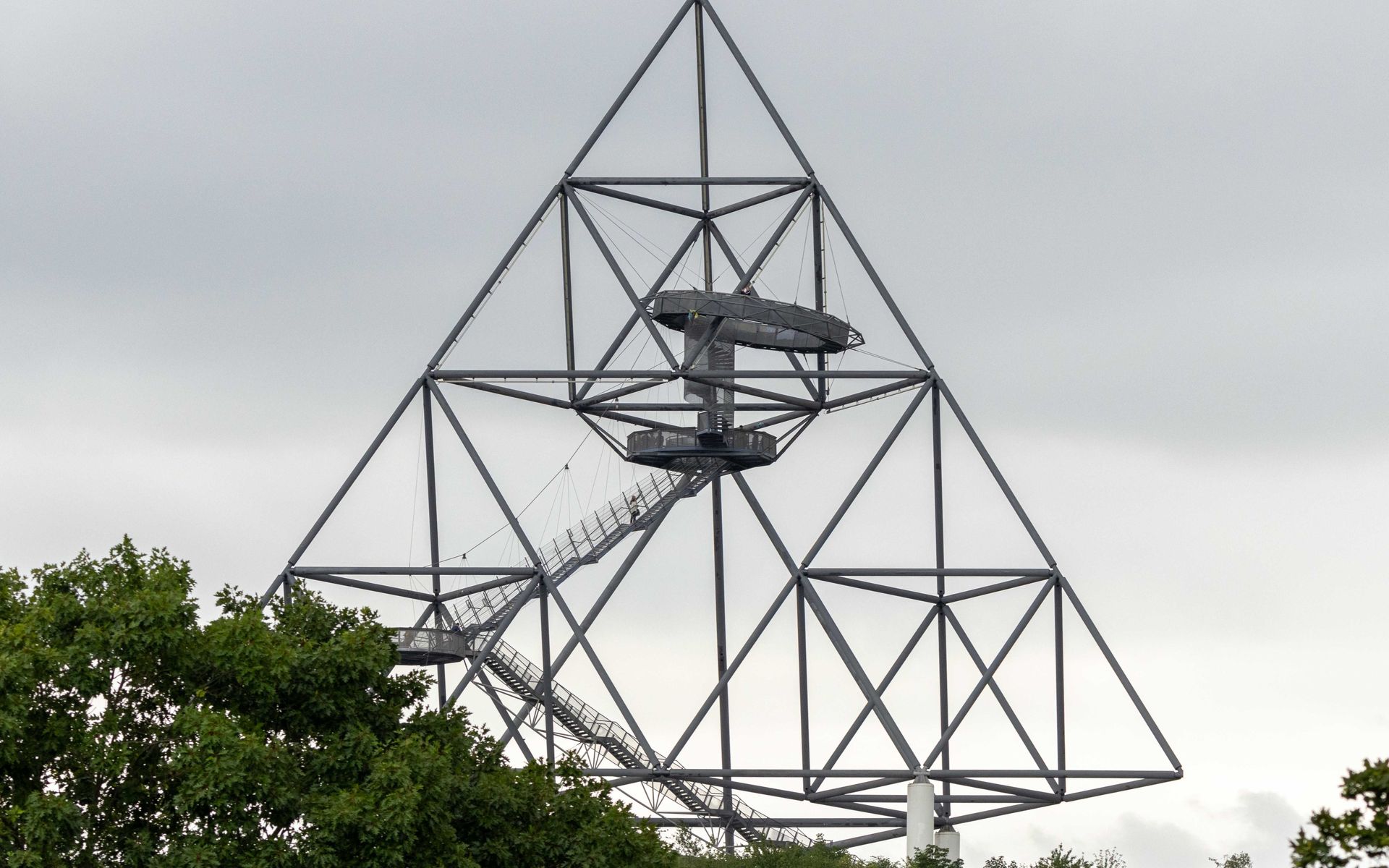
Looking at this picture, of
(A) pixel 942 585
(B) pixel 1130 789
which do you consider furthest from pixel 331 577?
(B) pixel 1130 789

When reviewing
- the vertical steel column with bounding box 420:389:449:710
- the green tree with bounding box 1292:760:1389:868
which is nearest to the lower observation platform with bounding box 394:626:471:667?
the vertical steel column with bounding box 420:389:449:710

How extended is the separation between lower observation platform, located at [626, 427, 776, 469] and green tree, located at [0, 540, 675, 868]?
1562 centimetres

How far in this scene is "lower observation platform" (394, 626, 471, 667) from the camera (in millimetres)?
54875

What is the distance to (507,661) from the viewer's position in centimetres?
5684

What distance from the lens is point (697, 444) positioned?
2250 inches

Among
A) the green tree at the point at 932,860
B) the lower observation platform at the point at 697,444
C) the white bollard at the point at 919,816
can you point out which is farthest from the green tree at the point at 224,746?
the lower observation platform at the point at 697,444

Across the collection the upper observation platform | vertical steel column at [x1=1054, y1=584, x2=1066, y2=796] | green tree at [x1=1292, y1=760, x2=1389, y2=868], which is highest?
the upper observation platform

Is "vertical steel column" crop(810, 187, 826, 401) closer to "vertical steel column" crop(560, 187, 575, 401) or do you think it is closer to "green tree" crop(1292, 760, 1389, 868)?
→ "vertical steel column" crop(560, 187, 575, 401)

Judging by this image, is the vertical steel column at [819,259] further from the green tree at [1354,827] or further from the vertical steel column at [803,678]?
the green tree at [1354,827]

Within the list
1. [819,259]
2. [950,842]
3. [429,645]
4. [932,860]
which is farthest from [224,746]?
[819,259]

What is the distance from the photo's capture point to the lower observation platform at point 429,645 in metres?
54.9

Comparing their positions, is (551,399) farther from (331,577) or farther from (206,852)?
(206,852)

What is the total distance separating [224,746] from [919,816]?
17676mm

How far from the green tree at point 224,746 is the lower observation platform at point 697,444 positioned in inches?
615
